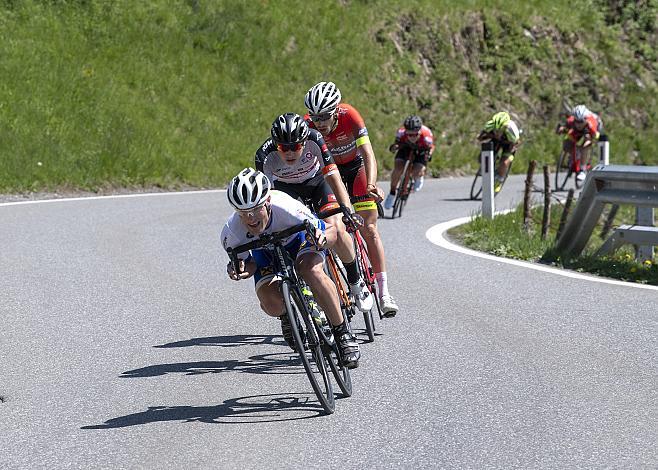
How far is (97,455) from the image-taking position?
565cm

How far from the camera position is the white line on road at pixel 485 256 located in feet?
34.9

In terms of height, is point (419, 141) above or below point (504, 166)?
above

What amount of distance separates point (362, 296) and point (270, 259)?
5.45 feet

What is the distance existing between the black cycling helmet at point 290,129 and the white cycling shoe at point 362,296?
56.7 inches

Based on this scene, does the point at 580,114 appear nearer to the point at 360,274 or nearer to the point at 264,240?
the point at 360,274

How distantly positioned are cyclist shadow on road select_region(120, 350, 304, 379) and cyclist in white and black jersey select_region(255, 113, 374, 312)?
0.83 m

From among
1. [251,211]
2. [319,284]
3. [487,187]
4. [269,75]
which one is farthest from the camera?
[269,75]

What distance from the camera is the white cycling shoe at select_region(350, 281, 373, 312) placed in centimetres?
831

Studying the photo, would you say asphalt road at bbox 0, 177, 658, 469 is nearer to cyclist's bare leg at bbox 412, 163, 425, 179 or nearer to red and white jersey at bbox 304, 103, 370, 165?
red and white jersey at bbox 304, 103, 370, 165

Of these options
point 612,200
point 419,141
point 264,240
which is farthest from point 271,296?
point 419,141

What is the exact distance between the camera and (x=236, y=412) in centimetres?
648

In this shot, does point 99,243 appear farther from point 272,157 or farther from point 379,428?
point 379,428

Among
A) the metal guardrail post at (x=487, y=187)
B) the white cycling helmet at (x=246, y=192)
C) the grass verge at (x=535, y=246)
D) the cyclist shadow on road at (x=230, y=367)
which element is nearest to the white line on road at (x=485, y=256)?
the grass verge at (x=535, y=246)

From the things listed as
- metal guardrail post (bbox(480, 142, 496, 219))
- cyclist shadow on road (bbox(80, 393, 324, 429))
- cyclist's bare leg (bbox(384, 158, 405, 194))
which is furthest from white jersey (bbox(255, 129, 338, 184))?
cyclist's bare leg (bbox(384, 158, 405, 194))
